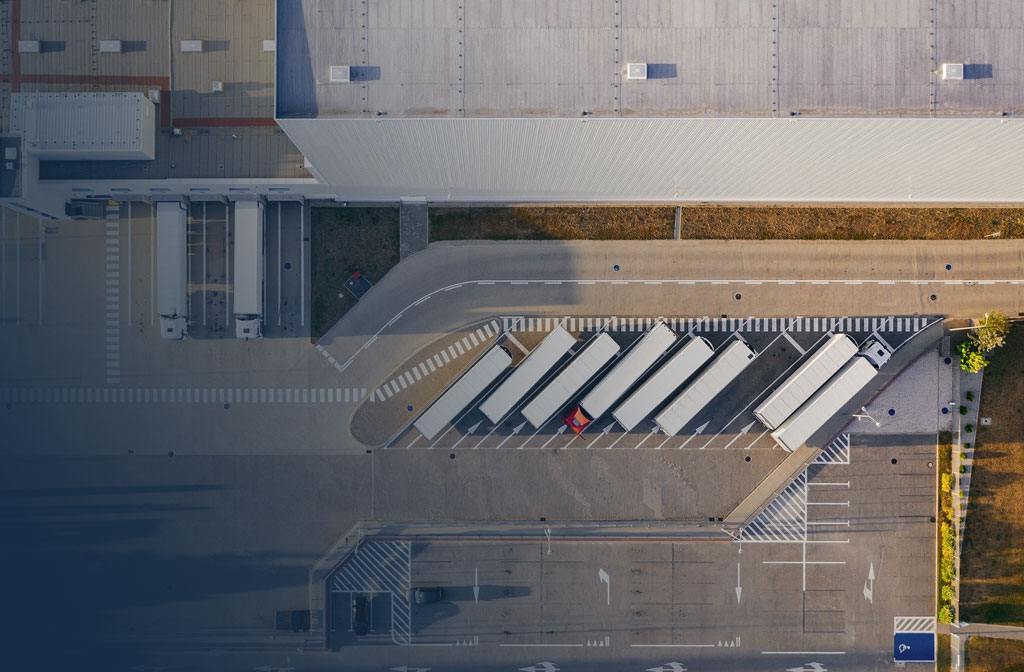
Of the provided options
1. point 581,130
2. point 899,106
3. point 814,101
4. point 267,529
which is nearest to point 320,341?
point 267,529

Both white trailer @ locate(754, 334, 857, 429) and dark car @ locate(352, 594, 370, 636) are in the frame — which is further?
dark car @ locate(352, 594, 370, 636)

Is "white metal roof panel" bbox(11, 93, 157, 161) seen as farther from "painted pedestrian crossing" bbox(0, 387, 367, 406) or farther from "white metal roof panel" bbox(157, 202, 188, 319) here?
"painted pedestrian crossing" bbox(0, 387, 367, 406)

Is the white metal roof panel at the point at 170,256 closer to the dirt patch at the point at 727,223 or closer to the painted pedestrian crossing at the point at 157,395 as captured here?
the painted pedestrian crossing at the point at 157,395

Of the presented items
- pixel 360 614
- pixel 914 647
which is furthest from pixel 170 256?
pixel 914 647

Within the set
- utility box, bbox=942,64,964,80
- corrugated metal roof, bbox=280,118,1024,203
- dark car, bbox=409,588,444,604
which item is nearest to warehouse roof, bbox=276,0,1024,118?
utility box, bbox=942,64,964,80

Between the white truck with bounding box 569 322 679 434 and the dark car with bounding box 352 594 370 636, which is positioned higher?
the white truck with bounding box 569 322 679 434

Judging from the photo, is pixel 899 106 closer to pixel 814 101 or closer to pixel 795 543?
pixel 814 101

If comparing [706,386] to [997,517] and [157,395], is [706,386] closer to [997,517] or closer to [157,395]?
[997,517]
